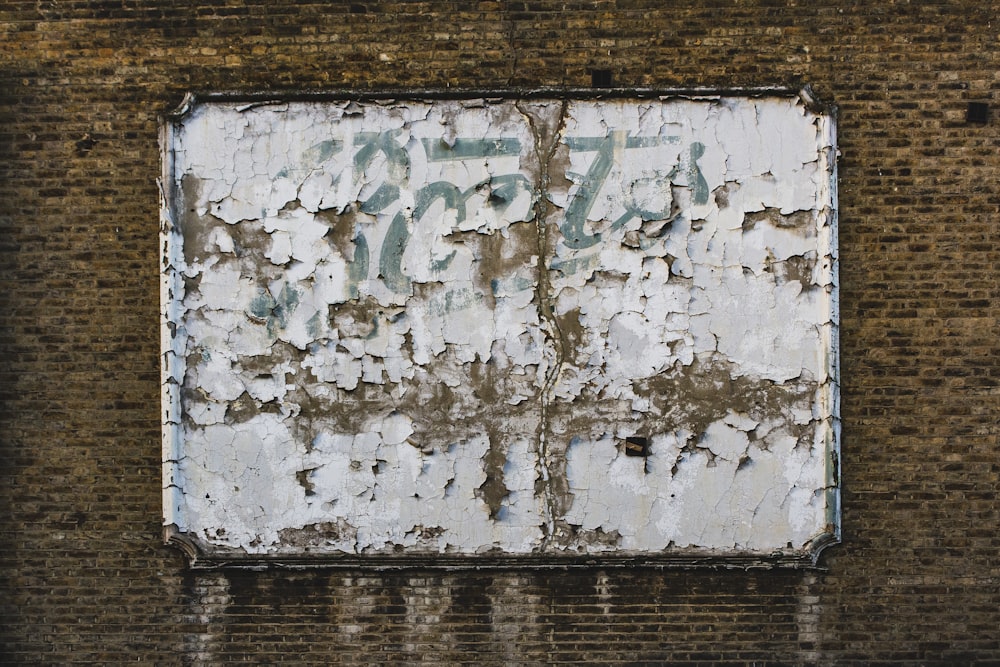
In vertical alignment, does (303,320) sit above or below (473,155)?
below

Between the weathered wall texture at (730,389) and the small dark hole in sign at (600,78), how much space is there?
0.09ft

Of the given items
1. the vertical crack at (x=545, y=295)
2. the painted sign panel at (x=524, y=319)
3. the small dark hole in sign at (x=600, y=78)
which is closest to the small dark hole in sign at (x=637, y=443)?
the painted sign panel at (x=524, y=319)

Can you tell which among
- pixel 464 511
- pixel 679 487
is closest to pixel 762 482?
pixel 679 487

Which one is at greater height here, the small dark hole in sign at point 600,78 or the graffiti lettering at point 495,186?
the small dark hole in sign at point 600,78

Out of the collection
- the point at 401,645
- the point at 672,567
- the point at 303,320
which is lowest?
the point at 401,645

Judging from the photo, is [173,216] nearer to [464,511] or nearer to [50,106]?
[50,106]

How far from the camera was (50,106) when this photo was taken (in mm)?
4684

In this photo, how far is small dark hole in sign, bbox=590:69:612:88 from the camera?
4.62 meters

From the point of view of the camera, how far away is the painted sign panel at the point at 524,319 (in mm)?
4582

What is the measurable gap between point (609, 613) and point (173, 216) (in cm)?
371

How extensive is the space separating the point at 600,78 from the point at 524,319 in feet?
5.25

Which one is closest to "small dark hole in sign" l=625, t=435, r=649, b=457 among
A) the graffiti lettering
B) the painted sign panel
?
the painted sign panel

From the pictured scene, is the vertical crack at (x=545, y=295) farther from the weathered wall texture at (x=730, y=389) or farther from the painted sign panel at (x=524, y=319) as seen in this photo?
the weathered wall texture at (x=730, y=389)

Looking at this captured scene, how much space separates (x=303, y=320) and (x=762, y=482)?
3.06m
